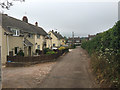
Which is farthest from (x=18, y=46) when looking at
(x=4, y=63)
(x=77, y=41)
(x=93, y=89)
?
(x=77, y=41)

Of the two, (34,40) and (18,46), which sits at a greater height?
(34,40)

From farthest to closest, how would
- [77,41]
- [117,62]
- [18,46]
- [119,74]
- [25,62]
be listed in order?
[77,41], [18,46], [25,62], [117,62], [119,74]

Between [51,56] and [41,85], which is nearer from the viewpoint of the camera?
[41,85]

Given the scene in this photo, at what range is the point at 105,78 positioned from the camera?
5.32 metres

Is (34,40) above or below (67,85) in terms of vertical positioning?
above

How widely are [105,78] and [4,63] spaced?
11.1 metres

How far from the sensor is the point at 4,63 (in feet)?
37.7

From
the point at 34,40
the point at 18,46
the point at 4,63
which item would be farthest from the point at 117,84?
the point at 34,40

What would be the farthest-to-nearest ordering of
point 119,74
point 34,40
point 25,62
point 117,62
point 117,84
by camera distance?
point 34,40, point 25,62, point 117,62, point 119,74, point 117,84

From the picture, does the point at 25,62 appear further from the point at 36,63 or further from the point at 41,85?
the point at 41,85

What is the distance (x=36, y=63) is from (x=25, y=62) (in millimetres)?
1264

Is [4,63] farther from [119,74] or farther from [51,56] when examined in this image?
[119,74]

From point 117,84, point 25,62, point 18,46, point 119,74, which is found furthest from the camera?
point 18,46

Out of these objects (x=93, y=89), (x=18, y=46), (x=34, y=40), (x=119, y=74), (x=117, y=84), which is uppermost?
(x=34, y=40)
